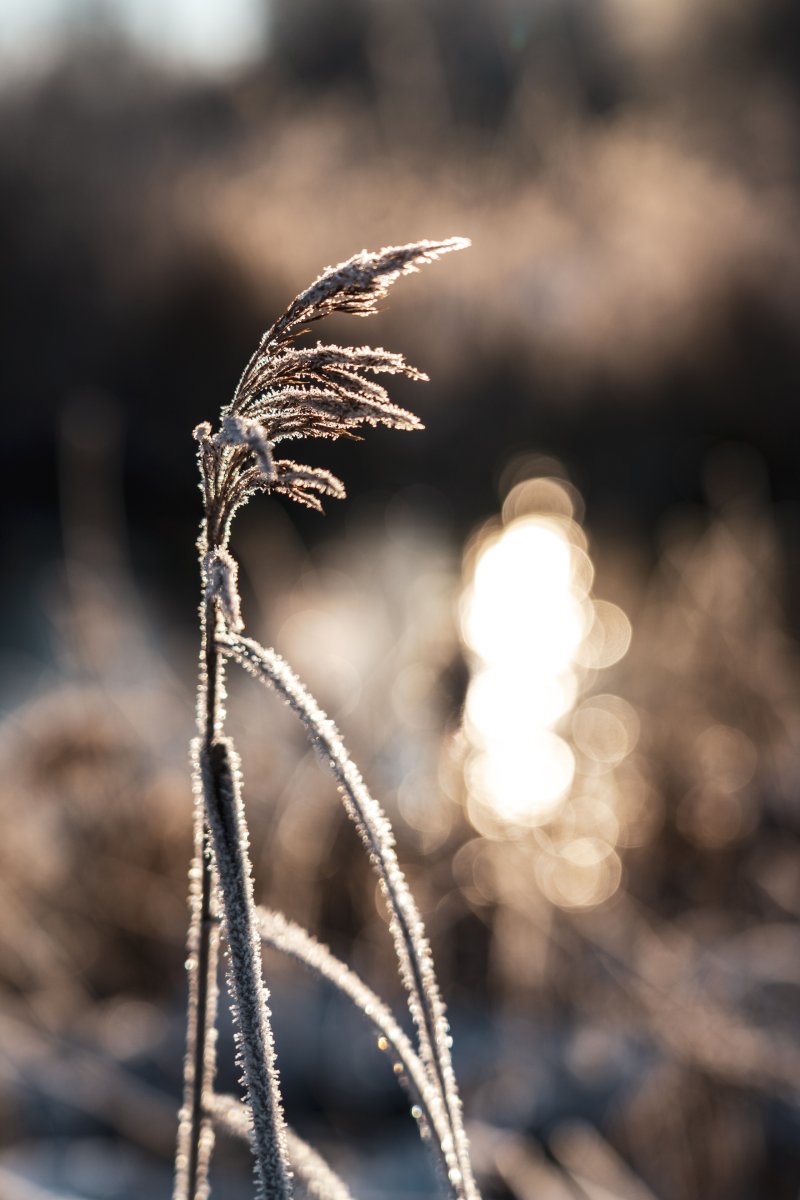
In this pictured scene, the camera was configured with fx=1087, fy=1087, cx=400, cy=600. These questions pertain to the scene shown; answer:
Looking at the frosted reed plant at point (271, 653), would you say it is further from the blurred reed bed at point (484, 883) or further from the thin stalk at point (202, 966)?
the blurred reed bed at point (484, 883)

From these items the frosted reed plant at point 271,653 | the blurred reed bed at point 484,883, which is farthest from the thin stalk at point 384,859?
the blurred reed bed at point 484,883

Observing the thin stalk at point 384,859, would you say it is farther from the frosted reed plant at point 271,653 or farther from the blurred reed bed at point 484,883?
the blurred reed bed at point 484,883

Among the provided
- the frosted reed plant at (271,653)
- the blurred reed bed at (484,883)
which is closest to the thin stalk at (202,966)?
the frosted reed plant at (271,653)

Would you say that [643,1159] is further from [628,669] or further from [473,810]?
[628,669]

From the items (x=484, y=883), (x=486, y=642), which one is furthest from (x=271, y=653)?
(x=486, y=642)

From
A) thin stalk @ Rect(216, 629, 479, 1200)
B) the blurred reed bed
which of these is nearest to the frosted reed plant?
thin stalk @ Rect(216, 629, 479, 1200)

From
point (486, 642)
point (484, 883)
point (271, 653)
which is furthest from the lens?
point (486, 642)

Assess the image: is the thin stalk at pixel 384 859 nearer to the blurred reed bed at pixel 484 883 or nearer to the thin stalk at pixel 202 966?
the thin stalk at pixel 202 966

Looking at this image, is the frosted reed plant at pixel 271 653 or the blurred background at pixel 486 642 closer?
the frosted reed plant at pixel 271 653

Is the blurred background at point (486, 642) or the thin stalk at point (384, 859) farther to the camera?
the blurred background at point (486, 642)

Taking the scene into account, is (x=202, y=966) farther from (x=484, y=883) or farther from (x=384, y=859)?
(x=484, y=883)

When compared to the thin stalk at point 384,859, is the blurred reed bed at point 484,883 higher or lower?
higher

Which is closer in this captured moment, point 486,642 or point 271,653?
point 271,653
